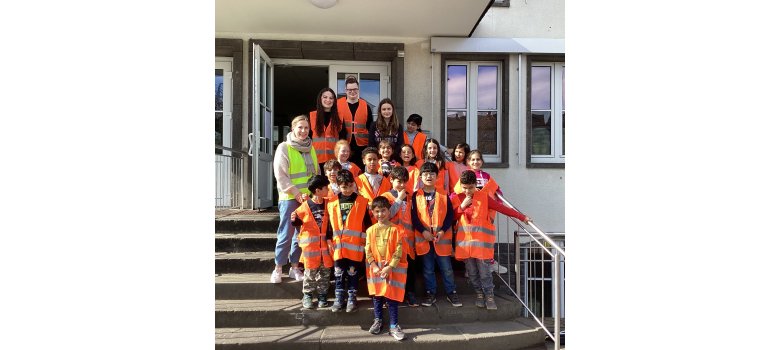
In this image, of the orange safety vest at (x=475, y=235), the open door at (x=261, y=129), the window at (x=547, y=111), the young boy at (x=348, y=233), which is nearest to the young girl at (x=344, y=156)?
the young boy at (x=348, y=233)

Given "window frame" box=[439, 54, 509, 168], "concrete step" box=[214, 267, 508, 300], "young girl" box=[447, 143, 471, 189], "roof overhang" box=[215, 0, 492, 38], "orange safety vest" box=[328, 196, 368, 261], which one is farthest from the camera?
"window frame" box=[439, 54, 509, 168]

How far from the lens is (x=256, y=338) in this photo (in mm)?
3775

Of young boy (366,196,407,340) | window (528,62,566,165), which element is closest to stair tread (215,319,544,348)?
young boy (366,196,407,340)

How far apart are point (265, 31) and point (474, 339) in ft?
18.5

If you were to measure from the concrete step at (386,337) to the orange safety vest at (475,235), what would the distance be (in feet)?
2.23

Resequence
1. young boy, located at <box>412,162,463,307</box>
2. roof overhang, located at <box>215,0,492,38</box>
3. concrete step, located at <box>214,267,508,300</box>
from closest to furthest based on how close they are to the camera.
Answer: young boy, located at <box>412,162,463,307</box> < concrete step, located at <box>214,267,508,300</box> < roof overhang, located at <box>215,0,492,38</box>

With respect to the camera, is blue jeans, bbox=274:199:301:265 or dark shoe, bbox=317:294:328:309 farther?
blue jeans, bbox=274:199:301:265

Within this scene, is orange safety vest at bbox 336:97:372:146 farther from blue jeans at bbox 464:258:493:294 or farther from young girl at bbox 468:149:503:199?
blue jeans at bbox 464:258:493:294

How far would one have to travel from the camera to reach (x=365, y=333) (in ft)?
12.6

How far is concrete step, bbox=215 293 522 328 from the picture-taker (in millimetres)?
4035

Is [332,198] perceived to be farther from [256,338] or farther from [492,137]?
[492,137]

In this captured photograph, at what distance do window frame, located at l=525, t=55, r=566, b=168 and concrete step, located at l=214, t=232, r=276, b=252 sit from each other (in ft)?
14.3

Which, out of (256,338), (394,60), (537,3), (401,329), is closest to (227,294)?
(256,338)

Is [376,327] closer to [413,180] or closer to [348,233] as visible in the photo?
[348,233]
